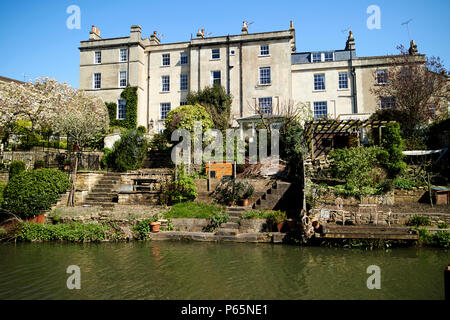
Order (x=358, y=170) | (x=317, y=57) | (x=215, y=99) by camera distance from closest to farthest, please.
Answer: (x=358, y=170) → (x=215, y=99) → (x=317, y=57)

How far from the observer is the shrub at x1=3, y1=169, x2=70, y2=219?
12.7m

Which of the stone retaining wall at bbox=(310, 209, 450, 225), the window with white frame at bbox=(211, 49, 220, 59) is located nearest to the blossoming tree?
the window with white frame at bbox=(211, 49, 220, 59)

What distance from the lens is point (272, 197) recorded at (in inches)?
530

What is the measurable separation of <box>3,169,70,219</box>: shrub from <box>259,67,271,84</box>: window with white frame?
18658 mm

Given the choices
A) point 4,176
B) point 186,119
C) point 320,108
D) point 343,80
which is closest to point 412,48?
point 343,80

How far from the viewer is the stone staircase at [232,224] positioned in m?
11.3

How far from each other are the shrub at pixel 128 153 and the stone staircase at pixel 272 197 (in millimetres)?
9520

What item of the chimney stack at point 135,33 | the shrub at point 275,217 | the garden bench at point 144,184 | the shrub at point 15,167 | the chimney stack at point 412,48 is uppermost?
the chimney stack at point 135,33

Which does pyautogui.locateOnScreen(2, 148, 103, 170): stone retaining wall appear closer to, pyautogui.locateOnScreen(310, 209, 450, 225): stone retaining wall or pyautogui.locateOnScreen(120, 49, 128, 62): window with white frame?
pyautogui.locateOnScreen(120, 49, 128, 62): window with white frame

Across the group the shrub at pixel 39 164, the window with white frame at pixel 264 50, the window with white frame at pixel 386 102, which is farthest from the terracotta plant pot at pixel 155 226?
the window with white frame at pixel 386 102

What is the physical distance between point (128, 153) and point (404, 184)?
15.8 metres

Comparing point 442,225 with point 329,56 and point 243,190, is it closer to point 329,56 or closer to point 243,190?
point 243,190

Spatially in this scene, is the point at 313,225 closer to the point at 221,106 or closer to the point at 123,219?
the point at 123,219

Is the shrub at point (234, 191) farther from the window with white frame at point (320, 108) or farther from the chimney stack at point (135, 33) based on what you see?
the chimney stack at point (135, 33)
